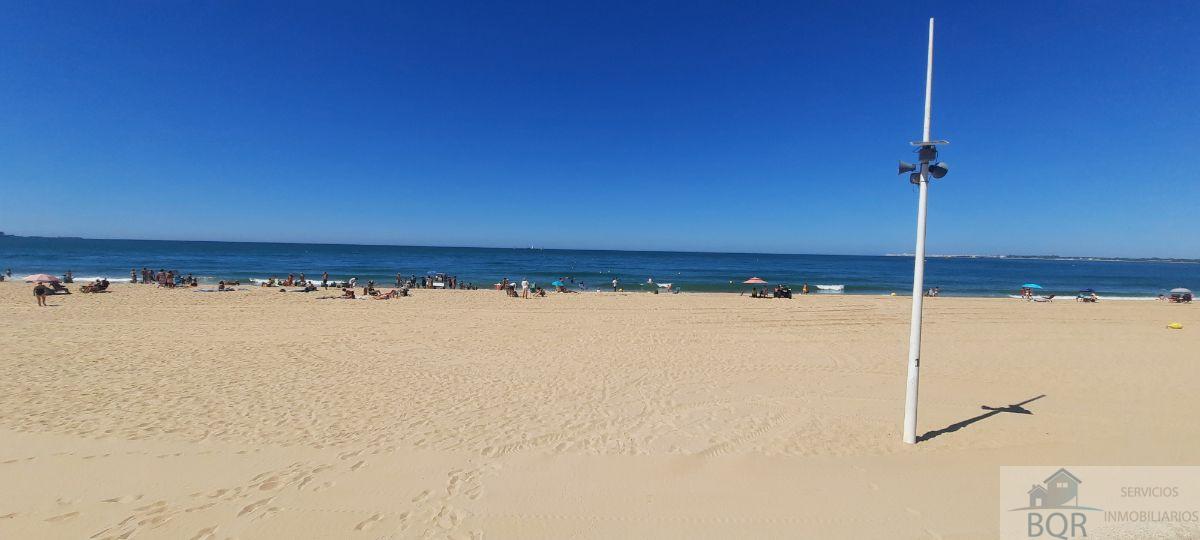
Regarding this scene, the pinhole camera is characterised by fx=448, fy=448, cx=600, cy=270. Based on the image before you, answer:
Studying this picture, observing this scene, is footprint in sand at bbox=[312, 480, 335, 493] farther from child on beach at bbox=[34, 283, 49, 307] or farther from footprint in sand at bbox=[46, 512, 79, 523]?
child on beach at bbox=[34, 283, 49, 307]

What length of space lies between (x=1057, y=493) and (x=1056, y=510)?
1.33 ft

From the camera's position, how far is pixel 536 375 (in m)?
9.67

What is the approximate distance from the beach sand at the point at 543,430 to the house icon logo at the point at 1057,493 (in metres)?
0.33

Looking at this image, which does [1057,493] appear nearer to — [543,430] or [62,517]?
Result: [543,430]

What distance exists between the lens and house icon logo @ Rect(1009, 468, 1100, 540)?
4281 mm

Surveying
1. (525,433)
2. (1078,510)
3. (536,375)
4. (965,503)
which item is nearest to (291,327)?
(536,375)

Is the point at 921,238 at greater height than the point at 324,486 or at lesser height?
greater

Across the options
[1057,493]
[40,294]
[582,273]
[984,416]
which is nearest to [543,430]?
[1057,493]

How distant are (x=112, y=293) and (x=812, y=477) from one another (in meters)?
34.7

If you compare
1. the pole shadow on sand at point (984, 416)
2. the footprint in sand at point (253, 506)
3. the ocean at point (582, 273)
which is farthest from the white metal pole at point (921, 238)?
the ocean at point (582, 273)

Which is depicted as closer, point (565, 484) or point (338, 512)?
point (338, 512)

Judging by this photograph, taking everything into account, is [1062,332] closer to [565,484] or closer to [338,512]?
[565,484]

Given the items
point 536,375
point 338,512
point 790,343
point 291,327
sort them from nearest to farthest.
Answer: point 338,512
point 536,375
point 790,343
point 291,327

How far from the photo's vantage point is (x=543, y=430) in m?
6.62
